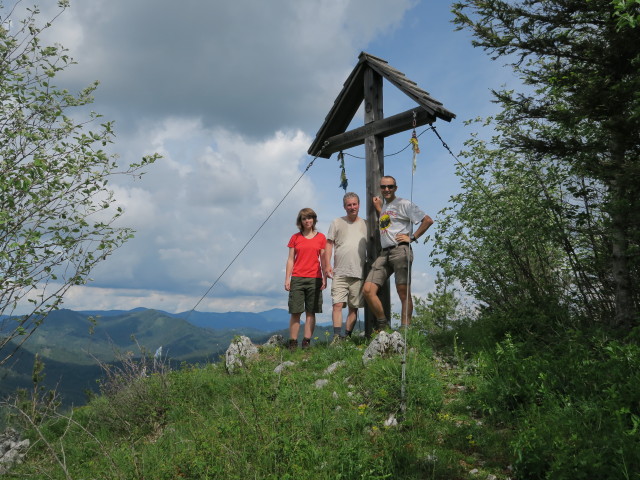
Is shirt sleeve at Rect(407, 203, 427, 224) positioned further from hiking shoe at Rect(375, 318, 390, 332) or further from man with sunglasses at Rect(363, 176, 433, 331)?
hiking shoe at Rect(375, 318, 390, 332)

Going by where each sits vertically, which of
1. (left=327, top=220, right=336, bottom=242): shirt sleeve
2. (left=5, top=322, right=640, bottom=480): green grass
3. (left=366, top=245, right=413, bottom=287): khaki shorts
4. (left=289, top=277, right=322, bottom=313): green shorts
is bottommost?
(left=5, top=322, right=640, bottom=480): green grass

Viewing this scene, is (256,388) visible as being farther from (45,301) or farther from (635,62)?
(635,62)

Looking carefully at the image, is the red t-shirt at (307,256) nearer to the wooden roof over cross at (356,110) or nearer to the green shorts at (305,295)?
the green shorts at (305,295)

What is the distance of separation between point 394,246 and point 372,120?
2.57 m

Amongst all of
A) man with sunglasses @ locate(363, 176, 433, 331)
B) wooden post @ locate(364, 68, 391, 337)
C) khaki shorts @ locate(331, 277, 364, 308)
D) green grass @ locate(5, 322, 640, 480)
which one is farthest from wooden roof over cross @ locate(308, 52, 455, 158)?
green grass @ locate(5, 322, 640, 480)

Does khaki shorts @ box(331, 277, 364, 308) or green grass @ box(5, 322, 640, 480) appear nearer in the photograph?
green grass @ box(5, 322, 640, 480)

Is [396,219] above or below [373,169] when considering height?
below

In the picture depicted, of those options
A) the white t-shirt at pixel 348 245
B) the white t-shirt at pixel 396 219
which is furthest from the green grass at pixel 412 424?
the white t-shirt at pixel 396 219

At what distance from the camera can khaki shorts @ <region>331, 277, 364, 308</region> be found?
812cm

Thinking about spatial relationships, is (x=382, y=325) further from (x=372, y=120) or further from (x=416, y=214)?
(x=372, y=120)

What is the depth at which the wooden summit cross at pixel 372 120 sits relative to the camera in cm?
750

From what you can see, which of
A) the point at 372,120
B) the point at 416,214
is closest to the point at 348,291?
the point at 416,214

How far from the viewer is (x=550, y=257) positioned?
10188 mm

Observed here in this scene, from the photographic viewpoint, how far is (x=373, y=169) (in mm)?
8305
